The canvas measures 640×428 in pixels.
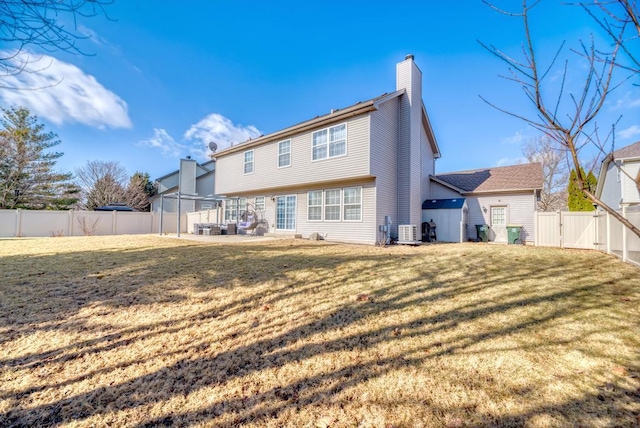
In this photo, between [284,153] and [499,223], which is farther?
[499,223]

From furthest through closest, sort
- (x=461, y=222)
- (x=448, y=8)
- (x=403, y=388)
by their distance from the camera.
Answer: (x=461, y=222)
(x=448, y=8)
(x=403, y=388)

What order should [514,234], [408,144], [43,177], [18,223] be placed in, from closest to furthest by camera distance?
[408,144] < [514,234] < [18,223] < [43,177]

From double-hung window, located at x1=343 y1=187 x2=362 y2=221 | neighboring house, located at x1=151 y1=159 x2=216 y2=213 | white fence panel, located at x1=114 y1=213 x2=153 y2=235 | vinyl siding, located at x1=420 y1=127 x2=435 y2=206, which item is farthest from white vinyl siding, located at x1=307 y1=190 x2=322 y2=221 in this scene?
neighboring house, located at x1=151 y1=159 x2=216 y2=213

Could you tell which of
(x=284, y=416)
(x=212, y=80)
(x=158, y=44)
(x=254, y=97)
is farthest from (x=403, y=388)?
(x=254, y=97)

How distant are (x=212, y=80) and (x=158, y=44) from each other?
20.5 ft

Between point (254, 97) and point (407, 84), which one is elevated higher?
point (254, 97)

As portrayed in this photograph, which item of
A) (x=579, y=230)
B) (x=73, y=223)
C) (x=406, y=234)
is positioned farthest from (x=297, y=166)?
(x=73, y=223)

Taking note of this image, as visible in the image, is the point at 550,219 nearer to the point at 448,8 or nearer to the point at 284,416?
the point at 448,8

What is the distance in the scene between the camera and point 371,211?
38.5 feet

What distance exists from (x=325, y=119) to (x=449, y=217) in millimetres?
8335

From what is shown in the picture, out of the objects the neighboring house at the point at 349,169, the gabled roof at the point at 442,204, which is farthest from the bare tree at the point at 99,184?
the gabled roof at the point at 442,204

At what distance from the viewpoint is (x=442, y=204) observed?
1536cm

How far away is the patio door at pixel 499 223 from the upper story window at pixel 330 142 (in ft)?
31.7

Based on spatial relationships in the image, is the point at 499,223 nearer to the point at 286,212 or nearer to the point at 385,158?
the point at 385,158
